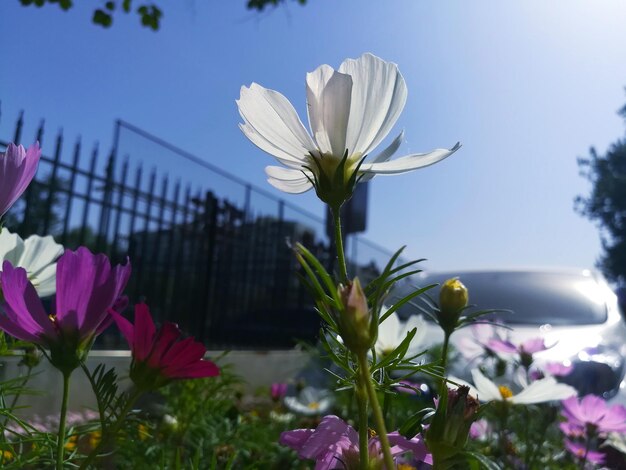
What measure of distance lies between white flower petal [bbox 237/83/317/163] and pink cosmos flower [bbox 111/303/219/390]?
148mm

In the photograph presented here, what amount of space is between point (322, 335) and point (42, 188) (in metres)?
3.43

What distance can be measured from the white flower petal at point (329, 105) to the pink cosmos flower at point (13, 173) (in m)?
0.19

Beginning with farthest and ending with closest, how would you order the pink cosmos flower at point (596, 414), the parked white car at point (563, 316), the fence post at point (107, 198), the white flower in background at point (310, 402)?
the fence post at point (107, 198)
the parked white car at point (563, 316)
the white flower in background at point (310, 402)
the pink cosmos flower at point (596, 414)

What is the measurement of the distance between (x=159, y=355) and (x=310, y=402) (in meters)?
1.70

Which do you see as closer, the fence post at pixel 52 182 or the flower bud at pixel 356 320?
the flower bud at pixel 356 320

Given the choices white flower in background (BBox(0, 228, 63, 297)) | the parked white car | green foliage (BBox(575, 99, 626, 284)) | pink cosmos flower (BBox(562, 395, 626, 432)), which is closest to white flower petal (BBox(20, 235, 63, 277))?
white flower in background (BBox(0, 228, 63, 297))

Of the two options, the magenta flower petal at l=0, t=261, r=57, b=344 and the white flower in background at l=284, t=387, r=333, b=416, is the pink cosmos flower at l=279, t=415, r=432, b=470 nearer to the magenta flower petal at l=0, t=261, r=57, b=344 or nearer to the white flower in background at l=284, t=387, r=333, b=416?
the magenta flower petal at l=0, t=261, r=57, b=344

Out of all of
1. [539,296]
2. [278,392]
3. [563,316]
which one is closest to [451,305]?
[278,392]

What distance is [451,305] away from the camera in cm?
56

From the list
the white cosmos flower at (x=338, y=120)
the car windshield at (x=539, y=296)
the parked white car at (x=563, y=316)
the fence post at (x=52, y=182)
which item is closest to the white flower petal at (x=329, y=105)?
the white cosmos flower at (x=338, y=120)

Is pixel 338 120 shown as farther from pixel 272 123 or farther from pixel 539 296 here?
Answer: pixel 539 296

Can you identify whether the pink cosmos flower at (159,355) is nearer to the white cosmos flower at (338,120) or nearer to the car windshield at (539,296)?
the white cosmos flower at (338,120)

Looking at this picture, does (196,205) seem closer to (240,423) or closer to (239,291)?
(239,291)

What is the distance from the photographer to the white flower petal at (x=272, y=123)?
441 mm
